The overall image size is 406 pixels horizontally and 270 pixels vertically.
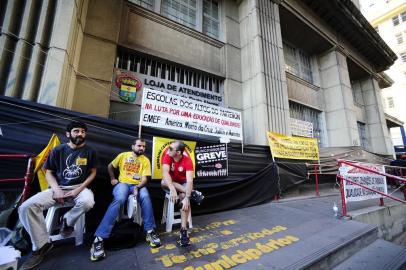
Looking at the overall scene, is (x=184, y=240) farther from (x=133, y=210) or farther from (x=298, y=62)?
(x=298, y=62)

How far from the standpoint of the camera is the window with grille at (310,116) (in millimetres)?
9891

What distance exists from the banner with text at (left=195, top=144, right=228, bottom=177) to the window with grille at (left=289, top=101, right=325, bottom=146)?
20.1 feet

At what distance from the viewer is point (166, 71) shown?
21.0 feet

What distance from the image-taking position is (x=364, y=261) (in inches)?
108

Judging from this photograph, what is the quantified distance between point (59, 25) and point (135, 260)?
15.0ft

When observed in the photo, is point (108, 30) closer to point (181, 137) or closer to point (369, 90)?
point (181, 137)

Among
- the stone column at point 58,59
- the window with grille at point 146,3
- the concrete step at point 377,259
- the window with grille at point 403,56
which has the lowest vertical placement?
the concrete step at point 377,259

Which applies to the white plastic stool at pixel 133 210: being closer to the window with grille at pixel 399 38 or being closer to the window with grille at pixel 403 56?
the window with grille at pixel 403 56

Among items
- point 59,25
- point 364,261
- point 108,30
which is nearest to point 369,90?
point 364,261

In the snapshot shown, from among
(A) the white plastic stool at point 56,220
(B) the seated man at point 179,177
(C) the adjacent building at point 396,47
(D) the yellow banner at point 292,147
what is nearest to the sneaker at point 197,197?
(B) the seated man at point 179,177

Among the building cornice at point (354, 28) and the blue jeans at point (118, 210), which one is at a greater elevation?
the building cornice at point (354, 28)

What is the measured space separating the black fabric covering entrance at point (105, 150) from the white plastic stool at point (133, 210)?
25.2 inches

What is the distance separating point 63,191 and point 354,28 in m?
16.1

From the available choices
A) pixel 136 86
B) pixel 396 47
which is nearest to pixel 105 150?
pixel 136 86
